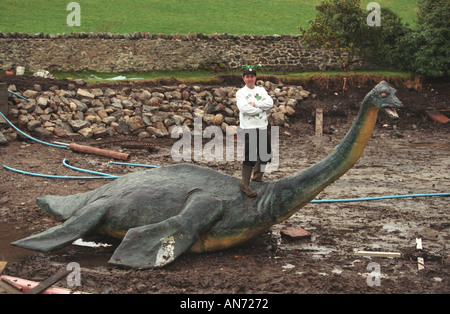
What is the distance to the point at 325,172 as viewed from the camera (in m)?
6.23

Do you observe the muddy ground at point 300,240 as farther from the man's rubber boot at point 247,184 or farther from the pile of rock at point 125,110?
the pile of rock at point 125,110

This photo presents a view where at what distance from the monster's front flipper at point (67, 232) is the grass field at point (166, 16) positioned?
21040 millimetres

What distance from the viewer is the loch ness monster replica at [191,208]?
5930mm

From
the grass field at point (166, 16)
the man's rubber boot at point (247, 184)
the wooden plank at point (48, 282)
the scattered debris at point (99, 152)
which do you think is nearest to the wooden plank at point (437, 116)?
the grass field at point (166, 16)

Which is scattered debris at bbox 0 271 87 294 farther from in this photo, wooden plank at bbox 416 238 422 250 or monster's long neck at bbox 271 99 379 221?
wooden plank at bbox 416 238 422 250

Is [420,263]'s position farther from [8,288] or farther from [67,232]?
[8,288]

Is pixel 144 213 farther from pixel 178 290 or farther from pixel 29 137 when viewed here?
pixel 29 137

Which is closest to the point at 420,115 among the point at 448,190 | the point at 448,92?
the point at 448,92

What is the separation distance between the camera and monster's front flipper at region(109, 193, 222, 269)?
19.2 ft

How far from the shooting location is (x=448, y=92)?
67.2 ft

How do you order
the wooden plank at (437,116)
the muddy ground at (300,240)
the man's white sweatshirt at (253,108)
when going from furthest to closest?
the wooden plank at (437,116) < the man's white sweatshirt at (253,108) < the muddy ground at (300,240)

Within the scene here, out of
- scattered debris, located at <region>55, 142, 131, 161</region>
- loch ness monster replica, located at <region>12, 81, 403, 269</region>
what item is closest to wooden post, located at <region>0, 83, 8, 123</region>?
scattered debris, located at <region>55, 142, 131, 161</region>

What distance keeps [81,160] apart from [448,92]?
1553 centimetres

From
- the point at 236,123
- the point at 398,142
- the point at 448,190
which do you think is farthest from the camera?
the point at 236,123
